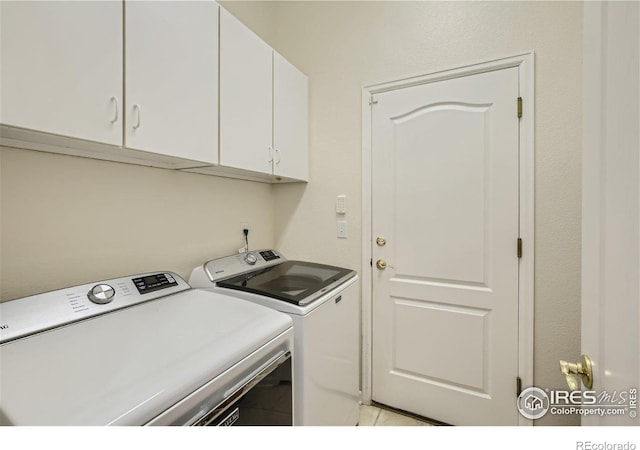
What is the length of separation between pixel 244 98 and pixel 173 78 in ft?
1.38

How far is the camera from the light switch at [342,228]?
2070 mm

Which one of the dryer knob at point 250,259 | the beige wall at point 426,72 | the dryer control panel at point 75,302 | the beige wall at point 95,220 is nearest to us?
the dryer control panel at point 75,302

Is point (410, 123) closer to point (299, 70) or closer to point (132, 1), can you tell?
point (299, 70)

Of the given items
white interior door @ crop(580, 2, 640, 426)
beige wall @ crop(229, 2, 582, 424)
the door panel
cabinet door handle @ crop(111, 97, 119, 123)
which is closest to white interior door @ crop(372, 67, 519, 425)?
the door panel

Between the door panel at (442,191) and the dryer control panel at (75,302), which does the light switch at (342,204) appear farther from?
the dryer control panel at (75,302)

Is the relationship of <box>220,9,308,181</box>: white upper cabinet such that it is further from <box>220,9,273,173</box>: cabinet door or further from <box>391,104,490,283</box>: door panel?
<box>391,104,490,283</box>: door panel

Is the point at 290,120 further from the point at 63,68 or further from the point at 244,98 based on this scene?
the point at 63,68

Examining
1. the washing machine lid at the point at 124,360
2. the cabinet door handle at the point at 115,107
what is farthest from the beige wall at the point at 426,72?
the cabinet door handle at the point at 115,107

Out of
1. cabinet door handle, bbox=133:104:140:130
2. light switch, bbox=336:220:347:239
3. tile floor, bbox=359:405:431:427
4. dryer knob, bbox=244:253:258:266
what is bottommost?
tile floor, bbox=359:405:431:427

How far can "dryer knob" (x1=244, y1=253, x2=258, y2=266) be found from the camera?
1.76 meters

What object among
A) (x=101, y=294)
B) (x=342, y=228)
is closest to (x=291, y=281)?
(x=342, y=228)

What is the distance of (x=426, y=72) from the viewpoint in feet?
5.92

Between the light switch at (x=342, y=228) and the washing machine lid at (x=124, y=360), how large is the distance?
1.05 meters

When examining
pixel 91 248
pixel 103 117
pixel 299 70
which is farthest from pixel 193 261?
pixel 299 70
